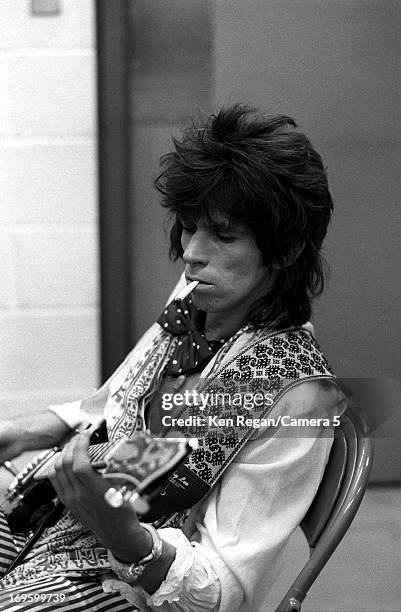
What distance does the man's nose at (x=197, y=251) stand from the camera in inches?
42.2

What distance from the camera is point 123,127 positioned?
6.66ft

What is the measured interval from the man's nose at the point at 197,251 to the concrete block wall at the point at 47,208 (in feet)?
3.29

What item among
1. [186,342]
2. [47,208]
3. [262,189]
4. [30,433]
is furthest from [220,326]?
[47,208]

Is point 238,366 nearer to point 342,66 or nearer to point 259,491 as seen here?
point 259,491

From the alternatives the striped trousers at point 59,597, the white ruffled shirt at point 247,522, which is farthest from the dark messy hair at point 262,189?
the striped trousers at point 59,597

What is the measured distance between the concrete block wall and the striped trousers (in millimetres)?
1046

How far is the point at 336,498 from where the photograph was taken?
41.0 inches

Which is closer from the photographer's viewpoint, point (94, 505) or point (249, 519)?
point (94, 505)

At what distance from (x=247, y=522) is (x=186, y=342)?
0.27 m

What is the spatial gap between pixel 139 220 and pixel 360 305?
0.52m

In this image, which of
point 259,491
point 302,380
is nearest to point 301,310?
point 302,380

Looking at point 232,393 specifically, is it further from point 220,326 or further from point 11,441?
point 11,441

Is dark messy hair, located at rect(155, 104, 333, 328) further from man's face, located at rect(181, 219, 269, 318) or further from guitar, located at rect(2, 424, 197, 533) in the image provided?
guitar, located at rect(2, 424, 197, 533)

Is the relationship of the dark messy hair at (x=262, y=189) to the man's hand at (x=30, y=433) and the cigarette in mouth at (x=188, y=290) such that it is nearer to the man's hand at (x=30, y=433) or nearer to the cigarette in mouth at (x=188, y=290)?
the cigarette in mouth at (x=188, y=290)
